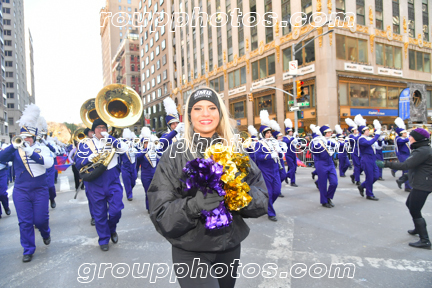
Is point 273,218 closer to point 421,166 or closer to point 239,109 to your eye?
point 421,166

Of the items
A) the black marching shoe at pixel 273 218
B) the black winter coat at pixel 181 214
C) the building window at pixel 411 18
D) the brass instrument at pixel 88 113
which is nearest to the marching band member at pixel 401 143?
the black marching shoe at pixel 273 218

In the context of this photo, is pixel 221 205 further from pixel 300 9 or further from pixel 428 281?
pixel 300 9

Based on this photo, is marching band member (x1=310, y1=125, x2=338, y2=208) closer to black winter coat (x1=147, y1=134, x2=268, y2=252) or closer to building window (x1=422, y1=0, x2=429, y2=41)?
black winter coat (x1=147, y1=134, x2=268, y2=252)

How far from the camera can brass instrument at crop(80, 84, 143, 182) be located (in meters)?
4.58

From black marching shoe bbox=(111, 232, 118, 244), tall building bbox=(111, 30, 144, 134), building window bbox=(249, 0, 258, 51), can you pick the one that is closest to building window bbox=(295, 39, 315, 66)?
building window bbox=(249, 0, 258, 51)

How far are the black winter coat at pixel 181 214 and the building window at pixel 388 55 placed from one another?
2737 centimetres

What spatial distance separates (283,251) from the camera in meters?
4.17

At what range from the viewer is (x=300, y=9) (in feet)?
74.7

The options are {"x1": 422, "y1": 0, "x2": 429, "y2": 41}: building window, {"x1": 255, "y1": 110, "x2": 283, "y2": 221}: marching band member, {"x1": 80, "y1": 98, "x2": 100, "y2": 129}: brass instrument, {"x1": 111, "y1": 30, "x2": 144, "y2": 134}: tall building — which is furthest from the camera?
{"x1": 111, "y1": 30, "x2": 144, "y2": 134}: tall building

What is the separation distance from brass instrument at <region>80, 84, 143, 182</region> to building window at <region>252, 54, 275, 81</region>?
909 inches

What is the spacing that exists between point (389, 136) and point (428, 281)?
13436mm

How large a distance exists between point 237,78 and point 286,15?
29.1 ft

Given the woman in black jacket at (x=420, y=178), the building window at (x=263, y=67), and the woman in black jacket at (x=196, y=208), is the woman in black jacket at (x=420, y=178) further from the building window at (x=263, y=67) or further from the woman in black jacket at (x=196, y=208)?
the building window at (x=263, y=67)

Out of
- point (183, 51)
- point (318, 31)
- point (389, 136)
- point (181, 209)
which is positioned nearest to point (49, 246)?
point (181, 209)
